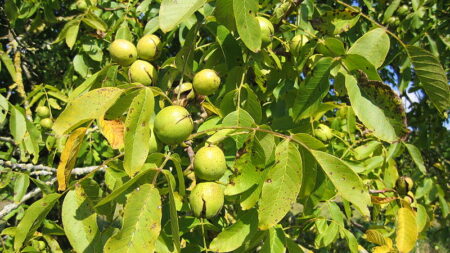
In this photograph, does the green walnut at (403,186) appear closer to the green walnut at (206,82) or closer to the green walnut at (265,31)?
the green walnut at (265,31)

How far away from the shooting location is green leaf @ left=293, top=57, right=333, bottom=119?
1.20 metres

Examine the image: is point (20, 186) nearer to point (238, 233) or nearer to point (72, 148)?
Result: point (72, 148)

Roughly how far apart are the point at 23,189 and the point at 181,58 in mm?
1216

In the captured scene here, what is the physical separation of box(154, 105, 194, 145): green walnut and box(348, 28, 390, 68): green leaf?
0.66 m

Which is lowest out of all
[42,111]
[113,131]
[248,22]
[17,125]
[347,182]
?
[42,111]

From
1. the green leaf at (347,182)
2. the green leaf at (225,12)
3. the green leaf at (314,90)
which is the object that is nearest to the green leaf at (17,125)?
the green leaf at (225,12)

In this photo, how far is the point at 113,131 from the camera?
1.14 metres

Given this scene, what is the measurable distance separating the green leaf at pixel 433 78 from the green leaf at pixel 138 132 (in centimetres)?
91

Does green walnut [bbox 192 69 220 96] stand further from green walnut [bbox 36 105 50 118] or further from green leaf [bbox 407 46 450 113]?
green walnut [bbox 36 105 50 118]

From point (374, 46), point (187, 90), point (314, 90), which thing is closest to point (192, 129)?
point (187, 90)

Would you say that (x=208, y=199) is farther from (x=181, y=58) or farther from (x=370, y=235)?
(x=370, y=235)

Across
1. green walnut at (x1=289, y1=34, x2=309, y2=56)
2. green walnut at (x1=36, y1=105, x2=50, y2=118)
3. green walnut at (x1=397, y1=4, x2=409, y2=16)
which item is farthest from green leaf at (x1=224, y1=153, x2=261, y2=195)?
green walnut at (x1=397, y1=4, x2=409, y2=16)

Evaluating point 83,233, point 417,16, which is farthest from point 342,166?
point 417,16

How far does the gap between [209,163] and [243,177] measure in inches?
4.8
